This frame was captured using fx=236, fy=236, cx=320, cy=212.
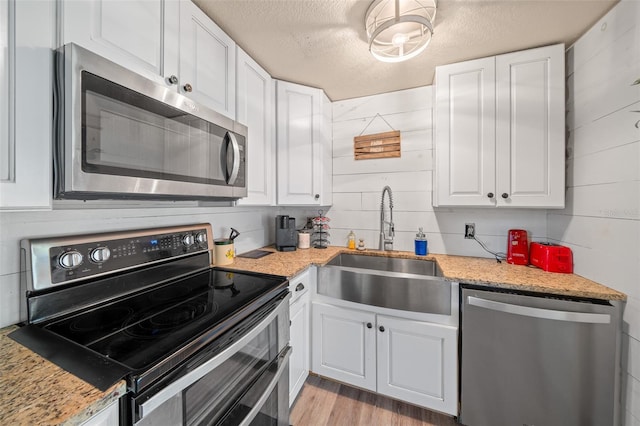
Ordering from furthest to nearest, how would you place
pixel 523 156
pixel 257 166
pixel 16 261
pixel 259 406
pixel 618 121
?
pixel 257 166, pixel 523 156, pixel 618 121, pixel 259 406, pixel 16 261

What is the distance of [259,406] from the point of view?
931 mm

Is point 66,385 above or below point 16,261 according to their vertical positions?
below

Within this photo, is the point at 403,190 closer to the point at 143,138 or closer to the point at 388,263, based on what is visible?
the point at 388,263

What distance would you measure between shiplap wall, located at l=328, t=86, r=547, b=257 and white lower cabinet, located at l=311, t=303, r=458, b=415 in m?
0.80

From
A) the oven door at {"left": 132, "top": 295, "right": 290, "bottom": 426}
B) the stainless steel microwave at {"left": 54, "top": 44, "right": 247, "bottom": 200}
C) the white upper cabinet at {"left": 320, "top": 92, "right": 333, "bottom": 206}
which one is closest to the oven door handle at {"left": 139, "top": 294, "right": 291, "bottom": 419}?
the oven door at {"left": 132, "top": 295, "right": 290, "bottom": 426}

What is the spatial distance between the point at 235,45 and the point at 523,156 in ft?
6.35

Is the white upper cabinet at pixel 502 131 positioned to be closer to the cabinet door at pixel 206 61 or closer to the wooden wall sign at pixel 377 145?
the wooden wall sign at pixel 377 145

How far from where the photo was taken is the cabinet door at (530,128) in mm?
1445

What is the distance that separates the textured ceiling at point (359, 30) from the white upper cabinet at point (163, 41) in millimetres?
161

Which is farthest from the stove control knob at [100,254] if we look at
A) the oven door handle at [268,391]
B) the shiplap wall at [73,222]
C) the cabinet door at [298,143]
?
the cabinet door at [298,143]

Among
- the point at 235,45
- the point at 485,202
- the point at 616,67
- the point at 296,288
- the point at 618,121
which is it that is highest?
the point at 235,45

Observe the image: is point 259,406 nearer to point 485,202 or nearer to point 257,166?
point 257,166

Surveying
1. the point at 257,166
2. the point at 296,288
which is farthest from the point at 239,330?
the point at 257,166

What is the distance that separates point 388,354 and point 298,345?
0.58m
